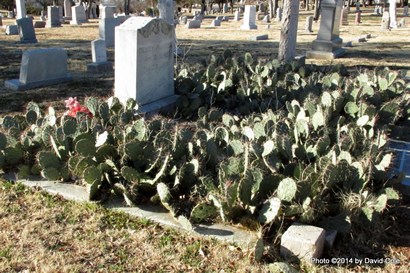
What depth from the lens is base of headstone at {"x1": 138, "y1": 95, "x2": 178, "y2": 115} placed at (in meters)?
5.99

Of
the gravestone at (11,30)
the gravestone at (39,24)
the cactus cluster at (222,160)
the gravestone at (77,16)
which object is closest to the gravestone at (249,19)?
the gravestone at (77,16)

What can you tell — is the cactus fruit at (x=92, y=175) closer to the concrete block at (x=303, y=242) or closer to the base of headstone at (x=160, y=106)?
the concrete block at (x=303, y=242)

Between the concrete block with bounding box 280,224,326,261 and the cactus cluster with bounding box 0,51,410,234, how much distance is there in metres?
0.13

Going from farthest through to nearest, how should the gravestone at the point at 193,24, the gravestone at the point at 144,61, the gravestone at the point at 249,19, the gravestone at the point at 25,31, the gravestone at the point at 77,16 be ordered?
the gravestone at the point at 77,16
the gravestone at the point at 193,24
the gravestone at the point at 249,19
the gravestone at the point at 25,31
the gravestone at the point at 144,61

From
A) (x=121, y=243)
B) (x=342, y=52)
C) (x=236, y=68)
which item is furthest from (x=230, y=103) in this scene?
(x=342, y=52)


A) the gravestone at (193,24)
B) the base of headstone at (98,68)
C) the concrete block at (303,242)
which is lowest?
the concrete block at (303,242)

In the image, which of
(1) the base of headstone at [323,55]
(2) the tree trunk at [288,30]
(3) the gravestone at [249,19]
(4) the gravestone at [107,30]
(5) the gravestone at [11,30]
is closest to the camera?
(2) the tree trunk at [288,30]

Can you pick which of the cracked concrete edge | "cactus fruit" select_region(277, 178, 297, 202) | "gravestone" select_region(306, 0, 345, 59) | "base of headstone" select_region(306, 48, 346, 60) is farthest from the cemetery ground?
"gravestone" select_region(306, 0, 345, 59)

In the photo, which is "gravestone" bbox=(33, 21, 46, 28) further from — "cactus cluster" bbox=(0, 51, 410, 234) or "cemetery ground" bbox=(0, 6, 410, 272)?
"cemetery ground" bbox=(0, 6, 410, 272)

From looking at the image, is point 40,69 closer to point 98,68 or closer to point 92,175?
point 98,68

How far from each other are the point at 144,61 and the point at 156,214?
120 inches

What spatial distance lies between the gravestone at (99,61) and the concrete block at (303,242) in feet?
24.8

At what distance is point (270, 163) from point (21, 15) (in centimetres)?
1926

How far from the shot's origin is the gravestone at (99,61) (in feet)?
31.4
